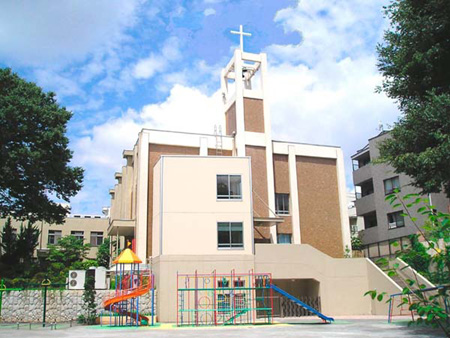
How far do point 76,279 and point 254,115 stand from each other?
687 inches

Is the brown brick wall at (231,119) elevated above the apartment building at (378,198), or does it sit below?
above

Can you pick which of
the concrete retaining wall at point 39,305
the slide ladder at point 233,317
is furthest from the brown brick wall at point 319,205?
the concrete retaining wall at point 39,305

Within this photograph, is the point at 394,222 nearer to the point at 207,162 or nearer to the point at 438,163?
the point at 207,162

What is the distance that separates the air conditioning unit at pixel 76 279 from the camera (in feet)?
81.6

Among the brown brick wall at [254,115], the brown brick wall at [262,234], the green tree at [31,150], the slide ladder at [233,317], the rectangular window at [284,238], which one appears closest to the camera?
the slide ladder at [233,317]

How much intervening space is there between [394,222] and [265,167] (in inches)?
475

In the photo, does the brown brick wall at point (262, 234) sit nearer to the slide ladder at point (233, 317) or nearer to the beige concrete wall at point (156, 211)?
the beige concrete wall at point (156, 211)

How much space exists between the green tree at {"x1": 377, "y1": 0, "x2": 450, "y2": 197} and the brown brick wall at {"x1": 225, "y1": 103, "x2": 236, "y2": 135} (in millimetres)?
17703

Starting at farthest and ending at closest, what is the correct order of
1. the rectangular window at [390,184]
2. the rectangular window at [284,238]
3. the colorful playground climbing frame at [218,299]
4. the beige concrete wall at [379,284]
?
the rectangular window at [390,184] → the rectangular window at [284,238] → the beige concrete wall at [379,284] → the colorful playground climbing frame at [218,299]

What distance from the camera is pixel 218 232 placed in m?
27.0

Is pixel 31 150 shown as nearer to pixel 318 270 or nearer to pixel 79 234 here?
pixel 318 270

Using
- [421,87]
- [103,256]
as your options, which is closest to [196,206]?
[421,87]

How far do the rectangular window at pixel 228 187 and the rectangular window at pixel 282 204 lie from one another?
23.8 feet

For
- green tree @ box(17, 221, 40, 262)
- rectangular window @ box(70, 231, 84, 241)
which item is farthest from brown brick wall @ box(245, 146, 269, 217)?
rectangular window @ box(70, 231, 84, 241)
